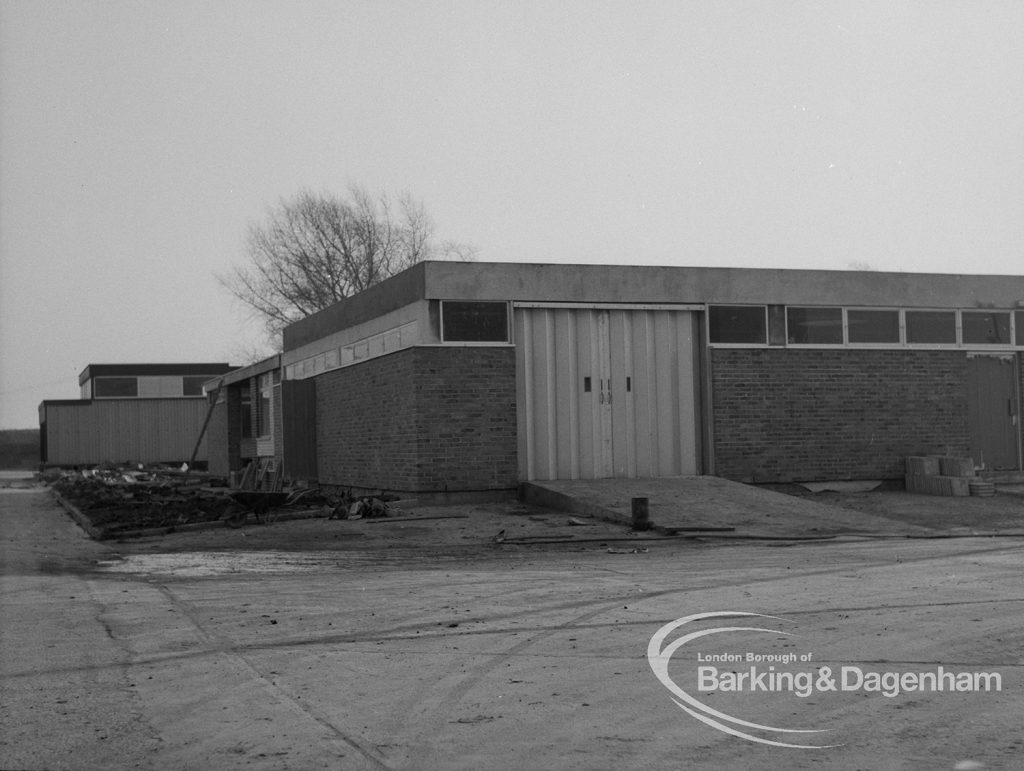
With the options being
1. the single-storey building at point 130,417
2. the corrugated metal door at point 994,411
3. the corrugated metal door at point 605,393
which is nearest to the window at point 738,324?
the corrugated metal door at point 605,393

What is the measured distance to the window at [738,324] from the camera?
2131 centimetres

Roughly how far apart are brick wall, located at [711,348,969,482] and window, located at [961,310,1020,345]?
0.54m

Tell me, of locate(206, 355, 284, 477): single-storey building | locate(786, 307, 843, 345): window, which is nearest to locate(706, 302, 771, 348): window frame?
locate(786, 307, 843, 345): window

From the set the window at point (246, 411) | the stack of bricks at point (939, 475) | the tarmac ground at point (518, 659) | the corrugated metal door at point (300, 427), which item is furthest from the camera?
the window at point (246, 411)

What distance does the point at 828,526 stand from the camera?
1608cm

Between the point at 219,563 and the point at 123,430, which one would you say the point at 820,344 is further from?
the point at 123,430

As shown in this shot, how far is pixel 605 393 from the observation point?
68.0 feet

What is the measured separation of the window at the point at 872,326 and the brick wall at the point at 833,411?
0.27 meters

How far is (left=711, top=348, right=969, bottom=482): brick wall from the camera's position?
21297mm

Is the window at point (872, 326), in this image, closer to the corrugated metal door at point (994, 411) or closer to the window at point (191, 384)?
the corrugated metal door at point (994, 411)

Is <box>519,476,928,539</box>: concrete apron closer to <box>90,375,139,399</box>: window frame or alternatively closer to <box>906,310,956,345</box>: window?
<box>906,310,956,345</box>: window

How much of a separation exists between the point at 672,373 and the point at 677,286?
155cm

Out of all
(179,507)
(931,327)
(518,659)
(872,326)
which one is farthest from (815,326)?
(518,659)

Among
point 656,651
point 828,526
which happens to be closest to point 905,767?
point 656,651
